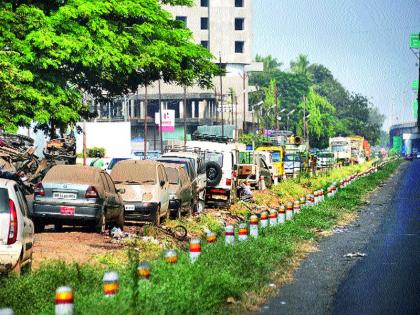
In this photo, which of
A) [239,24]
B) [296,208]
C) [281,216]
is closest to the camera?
[281,216]

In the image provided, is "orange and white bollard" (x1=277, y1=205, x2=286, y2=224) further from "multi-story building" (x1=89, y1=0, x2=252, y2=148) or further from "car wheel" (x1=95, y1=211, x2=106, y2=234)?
"multi-story building" (x1=89, y1=0, x2=252, y2=148)

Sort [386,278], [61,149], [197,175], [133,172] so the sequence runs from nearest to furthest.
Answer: [386,278] → [133,172] → [61,149] → [197,175]

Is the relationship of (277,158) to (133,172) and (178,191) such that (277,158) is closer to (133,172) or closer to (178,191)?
(178,191)

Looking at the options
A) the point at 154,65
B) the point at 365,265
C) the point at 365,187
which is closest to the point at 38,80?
the point at 154,65

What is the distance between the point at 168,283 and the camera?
13016mm

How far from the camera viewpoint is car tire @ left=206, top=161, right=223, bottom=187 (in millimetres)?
37500

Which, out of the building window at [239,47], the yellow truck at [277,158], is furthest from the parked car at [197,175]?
the building window at [239,47]

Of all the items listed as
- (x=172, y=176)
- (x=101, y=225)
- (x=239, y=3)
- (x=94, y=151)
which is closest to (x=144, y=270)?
(x=101, y=225)

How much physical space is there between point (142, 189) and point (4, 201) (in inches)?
490

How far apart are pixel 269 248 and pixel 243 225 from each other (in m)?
1.25

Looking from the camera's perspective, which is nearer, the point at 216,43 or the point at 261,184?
the point at 261,184

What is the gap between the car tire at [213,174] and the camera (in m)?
37.5

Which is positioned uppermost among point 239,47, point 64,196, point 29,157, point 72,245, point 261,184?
point 239,47

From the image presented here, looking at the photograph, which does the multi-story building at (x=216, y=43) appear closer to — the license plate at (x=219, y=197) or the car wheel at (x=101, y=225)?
the license plate at (x=219, y=197)
